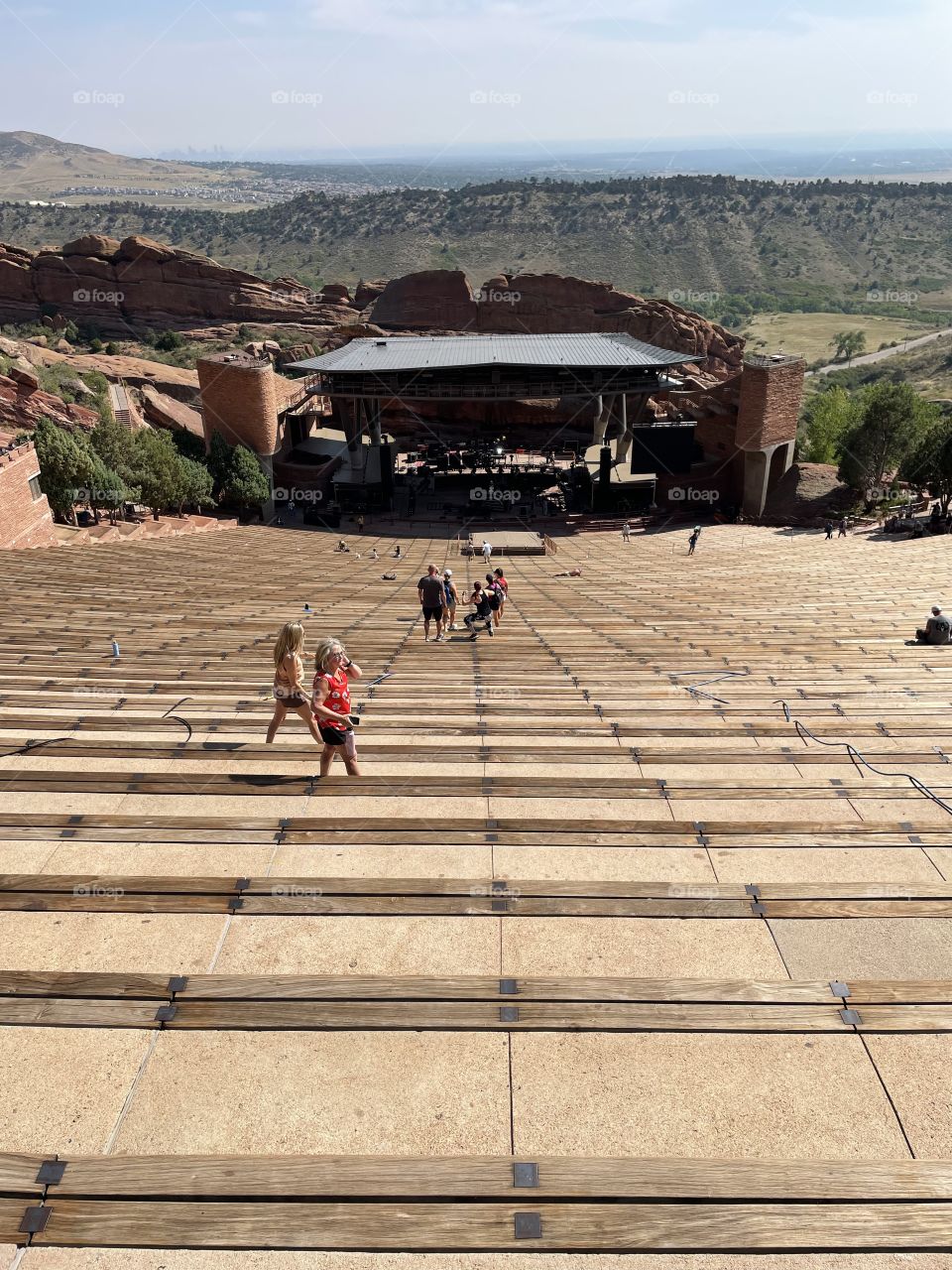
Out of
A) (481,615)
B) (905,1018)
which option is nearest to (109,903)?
(905,1018)

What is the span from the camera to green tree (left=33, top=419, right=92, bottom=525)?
32531mm

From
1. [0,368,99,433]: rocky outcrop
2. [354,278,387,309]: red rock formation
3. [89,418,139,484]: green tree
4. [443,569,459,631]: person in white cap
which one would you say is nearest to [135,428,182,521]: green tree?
[89,418,139,484]: green tree

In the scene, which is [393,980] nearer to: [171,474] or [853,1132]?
[853,1132]

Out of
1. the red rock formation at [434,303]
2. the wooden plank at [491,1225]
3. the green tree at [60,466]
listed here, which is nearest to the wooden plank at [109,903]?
the wooden plank at [491,1225]

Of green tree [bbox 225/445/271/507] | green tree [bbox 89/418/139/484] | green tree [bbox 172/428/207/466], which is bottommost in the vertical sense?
green tree [bbox 225/445/271/507]

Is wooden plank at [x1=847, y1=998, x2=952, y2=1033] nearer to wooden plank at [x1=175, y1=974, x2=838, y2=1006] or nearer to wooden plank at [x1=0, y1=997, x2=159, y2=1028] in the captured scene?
wooden plank at [x1=175, y1=974, x2=838, y2=1006]

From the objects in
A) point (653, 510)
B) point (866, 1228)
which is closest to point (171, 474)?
point (653, 510)

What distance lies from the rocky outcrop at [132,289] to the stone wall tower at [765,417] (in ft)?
161

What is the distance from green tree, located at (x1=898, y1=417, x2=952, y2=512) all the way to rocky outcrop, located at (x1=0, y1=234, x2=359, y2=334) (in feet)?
197

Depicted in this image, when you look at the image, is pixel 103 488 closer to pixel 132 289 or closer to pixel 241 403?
pixel 241 403

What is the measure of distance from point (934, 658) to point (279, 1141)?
12.9m

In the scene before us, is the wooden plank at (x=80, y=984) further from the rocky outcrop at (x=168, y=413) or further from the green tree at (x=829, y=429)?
the green tree at (x=829, y=429)

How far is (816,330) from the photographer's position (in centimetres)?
13788

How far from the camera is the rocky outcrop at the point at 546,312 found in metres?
74.5
